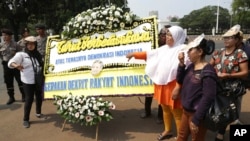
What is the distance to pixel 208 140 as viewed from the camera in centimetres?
441

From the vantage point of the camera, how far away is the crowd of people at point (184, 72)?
3.04m

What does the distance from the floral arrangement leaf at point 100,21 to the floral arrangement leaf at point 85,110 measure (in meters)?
1.08

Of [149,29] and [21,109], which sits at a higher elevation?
[149,29]

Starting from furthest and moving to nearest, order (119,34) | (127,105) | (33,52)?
(127,105) < (33,52) < (119,34)

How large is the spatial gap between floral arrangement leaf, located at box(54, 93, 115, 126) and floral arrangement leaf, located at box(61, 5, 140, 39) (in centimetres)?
108

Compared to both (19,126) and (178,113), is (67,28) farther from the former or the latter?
(178,113)

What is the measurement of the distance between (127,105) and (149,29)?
7.10 ft

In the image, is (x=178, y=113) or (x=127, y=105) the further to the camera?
(x=127, y=105)

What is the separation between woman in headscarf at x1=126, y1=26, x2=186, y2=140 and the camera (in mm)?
3932

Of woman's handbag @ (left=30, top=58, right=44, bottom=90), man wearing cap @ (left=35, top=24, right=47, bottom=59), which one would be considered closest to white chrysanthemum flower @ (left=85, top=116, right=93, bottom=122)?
woman's handbag @ (left=30, top=58, right=44, bottom=90)

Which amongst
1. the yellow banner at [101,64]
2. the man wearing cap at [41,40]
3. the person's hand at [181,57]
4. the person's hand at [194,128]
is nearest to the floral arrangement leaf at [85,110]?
the yellow banner at [101,64]

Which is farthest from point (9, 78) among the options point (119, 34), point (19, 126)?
point (119, 34)

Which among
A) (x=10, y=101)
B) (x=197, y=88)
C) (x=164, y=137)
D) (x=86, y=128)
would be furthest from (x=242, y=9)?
(x=197, y=88)

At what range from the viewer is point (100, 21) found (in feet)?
16.0
